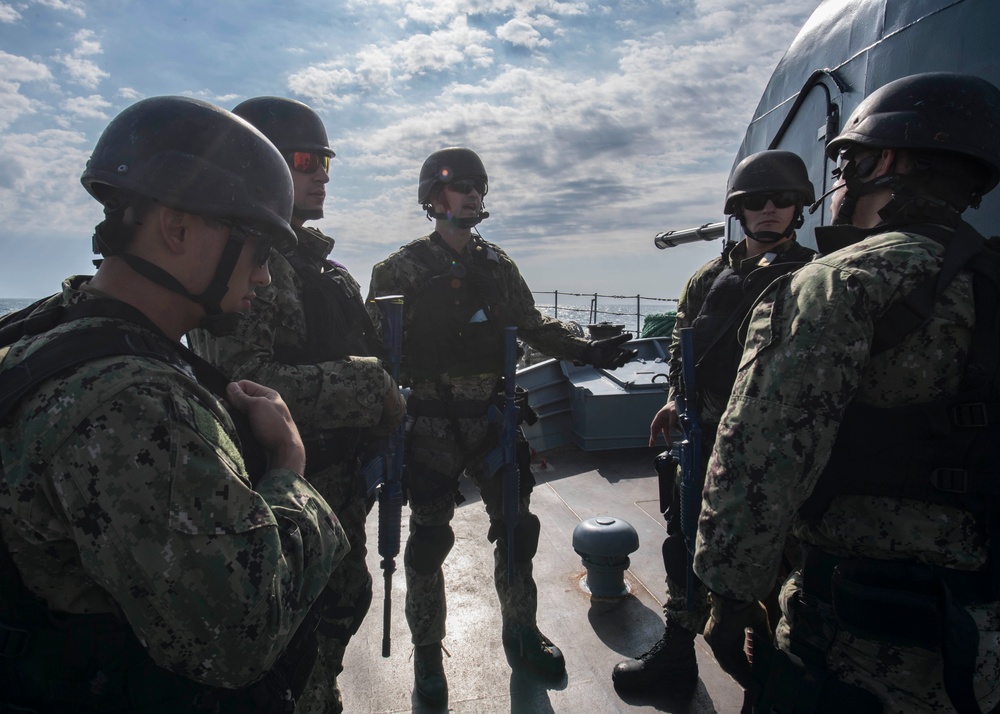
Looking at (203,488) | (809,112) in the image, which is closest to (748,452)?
(203,488)

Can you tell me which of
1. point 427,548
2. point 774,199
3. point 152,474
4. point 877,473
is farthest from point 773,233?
point 152,474

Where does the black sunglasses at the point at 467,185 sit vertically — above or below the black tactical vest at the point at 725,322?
above

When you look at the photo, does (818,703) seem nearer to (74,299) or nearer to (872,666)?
(872,666)

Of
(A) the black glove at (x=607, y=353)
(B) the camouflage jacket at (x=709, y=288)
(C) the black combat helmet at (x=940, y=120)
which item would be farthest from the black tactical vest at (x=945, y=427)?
(A) the black glove at (x=607, y=353)

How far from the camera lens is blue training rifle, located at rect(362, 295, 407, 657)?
2.83m

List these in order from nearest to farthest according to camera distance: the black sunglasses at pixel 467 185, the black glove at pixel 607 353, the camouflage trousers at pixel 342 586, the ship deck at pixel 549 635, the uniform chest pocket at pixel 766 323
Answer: the uniform chest pocket at pixel 766 323, the camouflage trousers at pixel 342 586, the ship deck at pixel 549 635, the black sunglasses at pixel 467 185, the black glove at pixel 607 353

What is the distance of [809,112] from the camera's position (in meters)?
5.09

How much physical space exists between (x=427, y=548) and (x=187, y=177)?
2.30 m

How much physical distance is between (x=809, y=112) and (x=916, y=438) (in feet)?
14.6

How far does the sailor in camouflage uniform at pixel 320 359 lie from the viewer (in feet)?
7.59

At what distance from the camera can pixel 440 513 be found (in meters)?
3.27

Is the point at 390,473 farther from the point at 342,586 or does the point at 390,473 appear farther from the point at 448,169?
the point at 448,169

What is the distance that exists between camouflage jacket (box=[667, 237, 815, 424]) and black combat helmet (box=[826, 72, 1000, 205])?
3.22 ft

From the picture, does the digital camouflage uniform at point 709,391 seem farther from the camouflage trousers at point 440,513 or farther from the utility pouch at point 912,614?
the utility pouch at point 912,614
